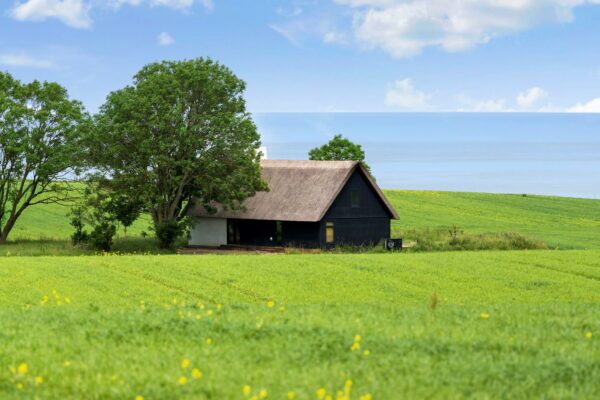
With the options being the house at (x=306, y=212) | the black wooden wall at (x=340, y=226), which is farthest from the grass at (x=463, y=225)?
the house at (x=306, y=212)

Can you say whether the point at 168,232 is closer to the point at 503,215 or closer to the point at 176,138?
the point at 176,138

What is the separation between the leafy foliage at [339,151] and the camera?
80000 mm

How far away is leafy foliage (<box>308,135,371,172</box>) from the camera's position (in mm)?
80000

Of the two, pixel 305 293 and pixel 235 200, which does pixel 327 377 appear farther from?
pixel 235 200

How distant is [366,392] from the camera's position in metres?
10.7

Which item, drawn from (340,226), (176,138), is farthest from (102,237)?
(340,226)

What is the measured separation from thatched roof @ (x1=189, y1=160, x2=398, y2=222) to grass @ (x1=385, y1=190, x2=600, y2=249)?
8529mm

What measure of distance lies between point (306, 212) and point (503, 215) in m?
44.1

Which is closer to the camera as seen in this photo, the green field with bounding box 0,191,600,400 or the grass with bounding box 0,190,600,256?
the green field with bounding box 0,191,600,400

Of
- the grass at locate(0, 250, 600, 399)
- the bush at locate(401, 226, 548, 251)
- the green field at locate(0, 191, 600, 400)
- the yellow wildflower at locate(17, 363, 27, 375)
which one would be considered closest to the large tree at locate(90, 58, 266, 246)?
the bush at locate(401, 226, 548, 251)

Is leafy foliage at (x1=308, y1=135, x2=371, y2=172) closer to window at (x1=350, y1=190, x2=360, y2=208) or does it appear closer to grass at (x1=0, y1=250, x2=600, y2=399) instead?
window at (x1=350, y1=190, x2=360, y2=208)

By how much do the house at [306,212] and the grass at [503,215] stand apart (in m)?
4.94

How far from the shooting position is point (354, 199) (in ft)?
190

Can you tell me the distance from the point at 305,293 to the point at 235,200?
1266 inches
